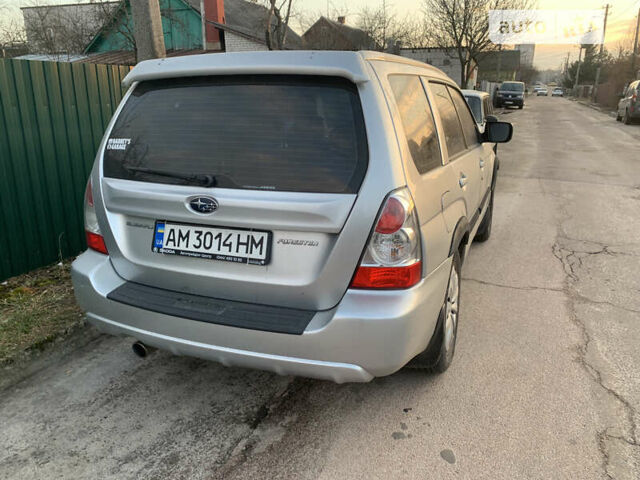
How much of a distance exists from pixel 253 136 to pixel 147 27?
3404mm

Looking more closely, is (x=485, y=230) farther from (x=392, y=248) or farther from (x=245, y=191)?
(x=245, y=191)

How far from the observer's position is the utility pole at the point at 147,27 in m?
4.88

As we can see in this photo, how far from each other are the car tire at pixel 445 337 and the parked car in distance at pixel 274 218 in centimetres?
4

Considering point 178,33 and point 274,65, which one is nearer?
point 274,65

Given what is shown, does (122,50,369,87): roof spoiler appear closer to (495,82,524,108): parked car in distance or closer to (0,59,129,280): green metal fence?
(0,59,129,280): green metal fence

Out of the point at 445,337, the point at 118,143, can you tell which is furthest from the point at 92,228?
the point at 445,337

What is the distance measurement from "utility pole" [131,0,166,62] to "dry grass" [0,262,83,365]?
2.37 metres

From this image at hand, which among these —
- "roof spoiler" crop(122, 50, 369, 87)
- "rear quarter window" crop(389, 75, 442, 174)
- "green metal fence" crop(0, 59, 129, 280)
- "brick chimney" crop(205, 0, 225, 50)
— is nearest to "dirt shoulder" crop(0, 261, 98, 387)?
"green metal fence" crop(0, 59, 129, 280)

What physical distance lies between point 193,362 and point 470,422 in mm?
1768

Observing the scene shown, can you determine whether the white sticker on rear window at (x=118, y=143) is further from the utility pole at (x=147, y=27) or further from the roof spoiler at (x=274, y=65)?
the utility pole at (x=147, y=27)

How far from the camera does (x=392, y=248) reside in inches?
84.4

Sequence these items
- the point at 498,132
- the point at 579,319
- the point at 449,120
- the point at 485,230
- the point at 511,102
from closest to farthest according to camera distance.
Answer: the point at 449,120 < the point at 579,319 < the point at 498,132 < the point at 485,230 < the point at 511,102

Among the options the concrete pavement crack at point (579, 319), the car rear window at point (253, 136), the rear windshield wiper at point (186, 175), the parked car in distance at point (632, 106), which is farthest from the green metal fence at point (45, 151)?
the parked car in distance at point (632, 106)

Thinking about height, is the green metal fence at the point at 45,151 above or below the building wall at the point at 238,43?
below
